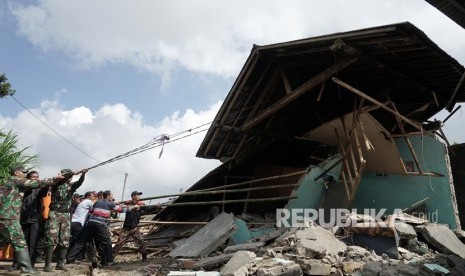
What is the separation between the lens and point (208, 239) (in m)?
7.51

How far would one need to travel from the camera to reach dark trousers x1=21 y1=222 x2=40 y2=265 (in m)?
6.12

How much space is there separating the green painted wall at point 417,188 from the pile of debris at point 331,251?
33.8 inches

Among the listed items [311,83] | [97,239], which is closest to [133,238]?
[97,239]

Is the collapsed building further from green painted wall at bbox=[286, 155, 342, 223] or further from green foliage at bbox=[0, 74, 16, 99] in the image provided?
green foliage at bbox=[0, 74, 16, 99]

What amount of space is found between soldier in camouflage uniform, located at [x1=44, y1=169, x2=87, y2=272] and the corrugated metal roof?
18.8ft

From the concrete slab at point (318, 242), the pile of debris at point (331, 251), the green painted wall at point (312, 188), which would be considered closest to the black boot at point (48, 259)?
the pile of debris at point (331, 251)

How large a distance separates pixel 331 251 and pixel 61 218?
467 centimetres

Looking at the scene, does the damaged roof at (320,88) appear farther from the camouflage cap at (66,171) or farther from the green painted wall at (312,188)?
the camouflage cap at (66,171)

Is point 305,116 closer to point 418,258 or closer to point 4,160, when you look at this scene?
point 418,258

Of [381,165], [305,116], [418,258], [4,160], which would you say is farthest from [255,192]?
[4,160]

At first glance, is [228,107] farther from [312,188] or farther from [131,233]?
[131,233]

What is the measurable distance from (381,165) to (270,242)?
360 centimetres

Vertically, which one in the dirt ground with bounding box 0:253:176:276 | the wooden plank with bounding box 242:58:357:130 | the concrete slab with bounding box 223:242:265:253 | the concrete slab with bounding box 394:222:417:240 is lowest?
the dirt ground with bounding box 0:253:176:276

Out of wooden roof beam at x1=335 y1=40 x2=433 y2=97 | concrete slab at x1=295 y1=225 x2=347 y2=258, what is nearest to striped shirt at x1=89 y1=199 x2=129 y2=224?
concrete slab at x1=295 y1=225 x2=347 y2=258
